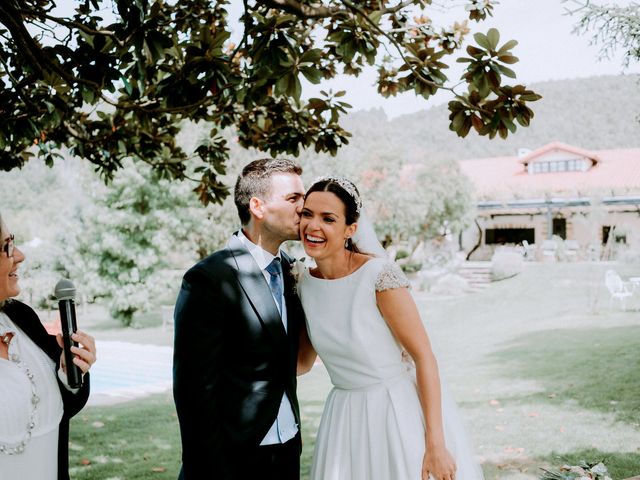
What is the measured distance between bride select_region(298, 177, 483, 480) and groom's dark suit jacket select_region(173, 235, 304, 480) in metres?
0.23

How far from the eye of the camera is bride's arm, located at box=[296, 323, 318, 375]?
278 cm

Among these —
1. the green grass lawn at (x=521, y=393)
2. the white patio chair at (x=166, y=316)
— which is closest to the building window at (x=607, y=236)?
the green grass lawn at (x=521, y=393)

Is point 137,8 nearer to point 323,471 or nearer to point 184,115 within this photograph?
point 184,115

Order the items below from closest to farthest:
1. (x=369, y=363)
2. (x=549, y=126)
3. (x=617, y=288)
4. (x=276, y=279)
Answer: (x=369, y=363) → (x=276, y=279) → (x=617, y=288) → (x=549, y=126)

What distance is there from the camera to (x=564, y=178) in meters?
22.4

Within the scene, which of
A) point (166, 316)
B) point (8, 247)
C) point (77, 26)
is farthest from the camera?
point (166, 316)

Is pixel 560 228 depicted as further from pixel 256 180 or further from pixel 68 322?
pixel 68 322

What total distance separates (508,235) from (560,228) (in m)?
2.16

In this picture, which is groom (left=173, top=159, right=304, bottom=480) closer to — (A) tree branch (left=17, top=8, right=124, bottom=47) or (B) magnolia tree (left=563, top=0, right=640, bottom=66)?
(A) tree branch (left=17, top=8, right=124, bottom=47)

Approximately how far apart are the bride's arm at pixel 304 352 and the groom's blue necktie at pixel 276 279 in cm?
18

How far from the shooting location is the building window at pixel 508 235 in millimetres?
22391

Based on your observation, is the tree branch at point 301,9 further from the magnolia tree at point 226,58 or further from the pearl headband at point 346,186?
the pearl headband at point 346,186

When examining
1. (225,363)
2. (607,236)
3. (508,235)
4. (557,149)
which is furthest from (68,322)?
(557,149)

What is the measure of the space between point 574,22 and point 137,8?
615 cm
